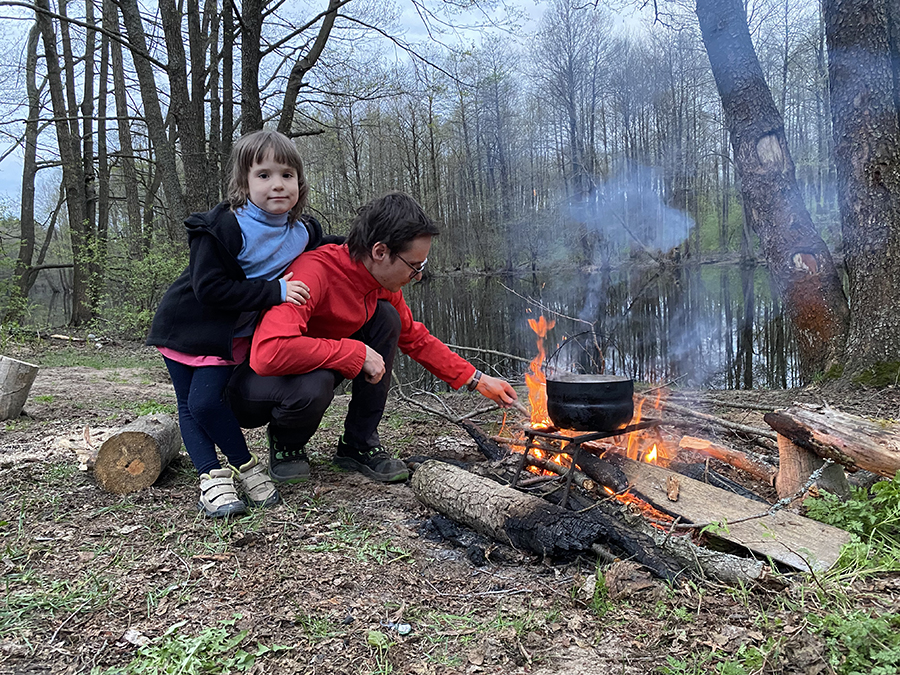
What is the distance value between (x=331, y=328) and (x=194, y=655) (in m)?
1.69

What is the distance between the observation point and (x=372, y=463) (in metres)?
3.38

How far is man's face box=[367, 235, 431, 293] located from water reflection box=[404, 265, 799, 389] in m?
1.08

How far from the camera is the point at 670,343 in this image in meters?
10.7

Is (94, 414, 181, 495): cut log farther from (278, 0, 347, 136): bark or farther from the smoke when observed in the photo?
the smoke

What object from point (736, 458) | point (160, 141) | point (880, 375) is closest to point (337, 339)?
point (736, 458)

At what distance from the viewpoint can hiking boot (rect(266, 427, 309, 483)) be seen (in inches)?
125

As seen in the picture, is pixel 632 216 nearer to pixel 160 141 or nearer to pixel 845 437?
pixel 160 141

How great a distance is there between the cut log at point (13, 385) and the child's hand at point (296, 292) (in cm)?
344

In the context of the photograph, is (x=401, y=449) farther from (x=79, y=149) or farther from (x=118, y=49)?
(x=118, y=49)

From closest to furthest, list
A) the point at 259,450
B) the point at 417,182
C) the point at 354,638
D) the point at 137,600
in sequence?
the point at 354,638, the point at 137,600, the point at 259,450, the point at 417,182

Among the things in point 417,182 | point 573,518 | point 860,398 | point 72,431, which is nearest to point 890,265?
point 860,398

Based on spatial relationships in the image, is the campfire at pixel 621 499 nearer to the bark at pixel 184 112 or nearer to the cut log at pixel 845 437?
the cut log at pixel 845 437

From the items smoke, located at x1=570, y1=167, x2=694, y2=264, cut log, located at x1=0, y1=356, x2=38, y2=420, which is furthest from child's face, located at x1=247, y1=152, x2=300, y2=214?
smoke, located at x1=570, y1=167, x2=694, y2=264

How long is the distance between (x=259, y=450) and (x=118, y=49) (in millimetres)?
15045
